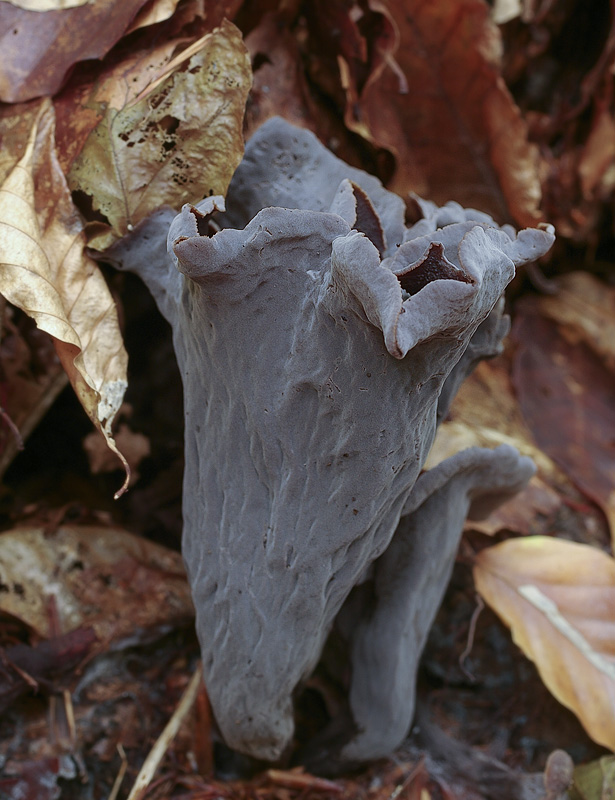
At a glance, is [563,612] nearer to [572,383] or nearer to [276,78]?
[572,383]

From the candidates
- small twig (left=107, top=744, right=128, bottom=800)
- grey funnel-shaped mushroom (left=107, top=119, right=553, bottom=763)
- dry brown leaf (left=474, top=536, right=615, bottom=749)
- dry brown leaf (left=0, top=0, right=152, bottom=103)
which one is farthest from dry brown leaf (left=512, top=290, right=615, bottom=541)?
dry brown leaf (left=0, top=0, right=152, bottom=103)

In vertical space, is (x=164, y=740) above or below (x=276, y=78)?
below

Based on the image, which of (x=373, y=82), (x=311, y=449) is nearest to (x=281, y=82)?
(x=373, y=82)

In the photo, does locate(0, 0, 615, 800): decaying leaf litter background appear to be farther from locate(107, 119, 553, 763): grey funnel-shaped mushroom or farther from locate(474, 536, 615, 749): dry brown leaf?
locate(107, 119, 553, 763): grey funnel-shaped mushroom

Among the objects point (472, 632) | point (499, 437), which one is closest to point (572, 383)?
point (499, 437)

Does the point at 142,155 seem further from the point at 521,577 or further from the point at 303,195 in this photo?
the point at 521,577

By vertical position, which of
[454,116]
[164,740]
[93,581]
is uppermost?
[454,116]
